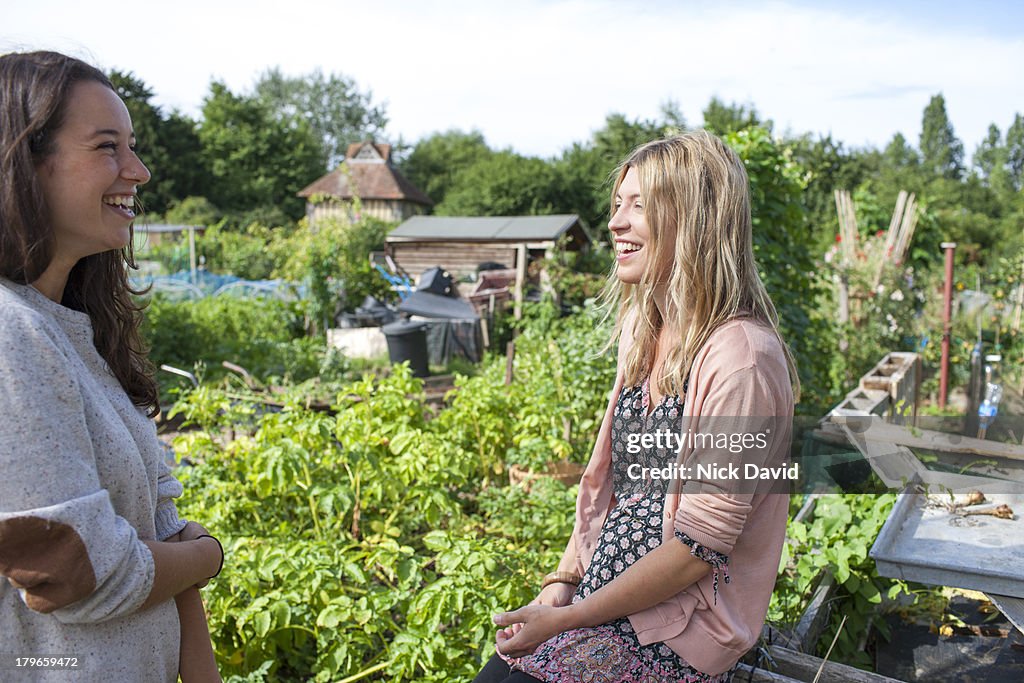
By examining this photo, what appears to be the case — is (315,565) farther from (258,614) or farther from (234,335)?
(234,335)

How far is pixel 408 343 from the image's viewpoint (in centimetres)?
998

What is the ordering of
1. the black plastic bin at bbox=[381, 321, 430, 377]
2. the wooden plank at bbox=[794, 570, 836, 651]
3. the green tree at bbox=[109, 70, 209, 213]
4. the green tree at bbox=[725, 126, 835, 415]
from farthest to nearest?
the green tree at bbox=[109, 70, 209, 213] < the black plastic bin at bbox=[381, 321, 430, 377] < the green tree at bbox=[725, 126, 835, 415] < the wooden plank at bbox=[794, 570, 836, 651]

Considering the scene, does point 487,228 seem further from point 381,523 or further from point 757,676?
point 757,676

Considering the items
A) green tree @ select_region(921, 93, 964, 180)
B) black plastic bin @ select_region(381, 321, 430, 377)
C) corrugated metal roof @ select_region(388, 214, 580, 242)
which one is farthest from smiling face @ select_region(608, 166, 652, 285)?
green tree @ select_region(921, 93, 964, 180)

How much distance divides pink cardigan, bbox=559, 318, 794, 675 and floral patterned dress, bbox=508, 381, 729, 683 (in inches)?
1.2

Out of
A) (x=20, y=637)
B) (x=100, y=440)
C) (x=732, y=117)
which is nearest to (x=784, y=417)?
(x=100, y=440)

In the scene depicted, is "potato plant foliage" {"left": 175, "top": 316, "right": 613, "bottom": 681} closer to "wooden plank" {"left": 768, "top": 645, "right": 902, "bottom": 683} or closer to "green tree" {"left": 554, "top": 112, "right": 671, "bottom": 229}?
"wooden plank" {"left": 768, "top": 645, "right": 902, "bottom": 683}

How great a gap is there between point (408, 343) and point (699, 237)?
28.1ft

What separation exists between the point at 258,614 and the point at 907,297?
380 inches

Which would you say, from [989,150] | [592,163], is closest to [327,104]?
[592,163]

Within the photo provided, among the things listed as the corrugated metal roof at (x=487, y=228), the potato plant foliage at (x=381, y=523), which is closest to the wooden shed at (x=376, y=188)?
the corrugated metal roof at (x=487, y=228)

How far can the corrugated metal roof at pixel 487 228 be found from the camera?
61.4 feet

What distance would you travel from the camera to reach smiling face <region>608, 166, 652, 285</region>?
5.45ft

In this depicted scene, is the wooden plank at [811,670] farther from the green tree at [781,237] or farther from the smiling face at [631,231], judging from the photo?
the green tree at [781,237]
